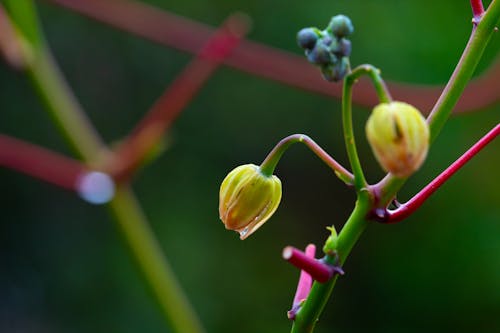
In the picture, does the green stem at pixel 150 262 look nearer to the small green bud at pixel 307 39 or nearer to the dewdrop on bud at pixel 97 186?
the dewdrop on bud at pixel 97 186

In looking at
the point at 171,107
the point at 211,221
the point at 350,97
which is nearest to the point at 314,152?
the point at 350,97

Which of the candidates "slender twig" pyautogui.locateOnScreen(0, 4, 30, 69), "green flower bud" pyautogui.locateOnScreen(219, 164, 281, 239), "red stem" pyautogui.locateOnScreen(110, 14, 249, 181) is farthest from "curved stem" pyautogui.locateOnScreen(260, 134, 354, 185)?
"slender twig" pyautogui.locateOnScreen(0, 4, 30, 69)

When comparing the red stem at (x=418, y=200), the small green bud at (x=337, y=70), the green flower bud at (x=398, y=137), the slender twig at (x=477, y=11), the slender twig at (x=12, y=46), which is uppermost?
the slender twig at (x=12, y=46)

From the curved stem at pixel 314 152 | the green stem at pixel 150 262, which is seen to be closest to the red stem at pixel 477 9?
the curved stem at pixel 314 152

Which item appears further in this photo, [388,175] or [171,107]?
[171,107]

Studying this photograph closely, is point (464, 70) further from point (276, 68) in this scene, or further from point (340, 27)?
point (276, 68)

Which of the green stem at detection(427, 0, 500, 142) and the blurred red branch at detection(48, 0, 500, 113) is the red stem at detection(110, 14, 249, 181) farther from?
the green stem at detection(427, 0, 500, 142)
